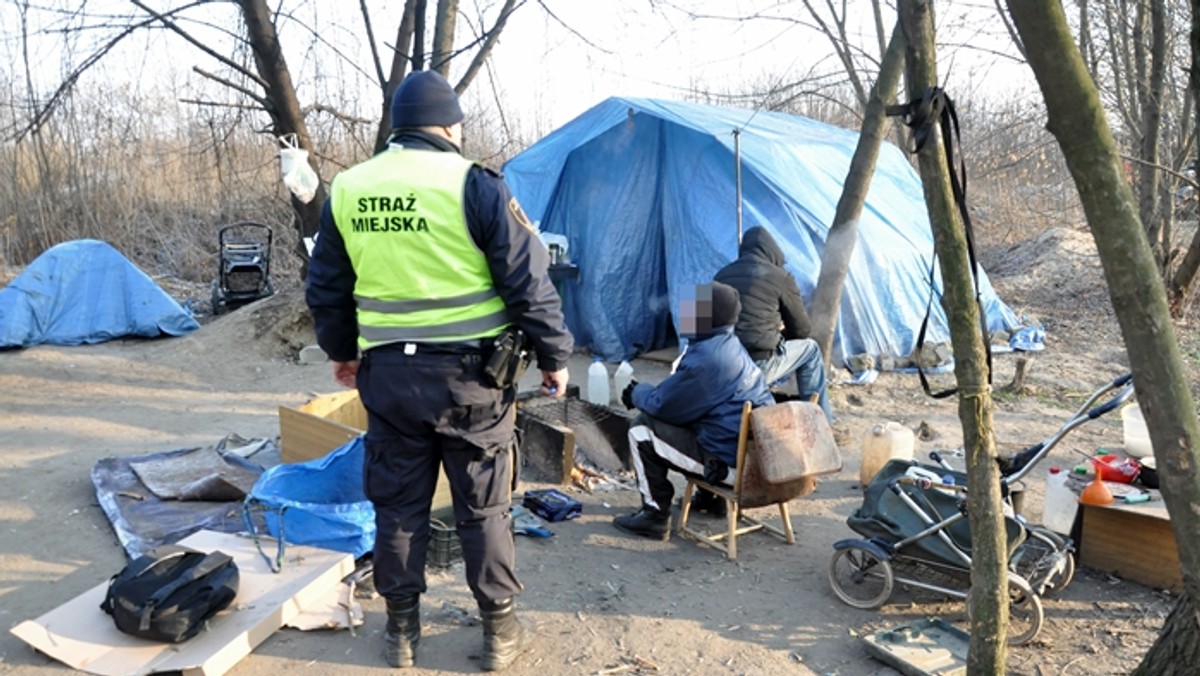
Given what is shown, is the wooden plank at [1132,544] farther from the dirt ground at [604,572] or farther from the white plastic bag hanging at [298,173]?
the white plastic bag hanging at [298,173]

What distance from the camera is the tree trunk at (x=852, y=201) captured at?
6.17m

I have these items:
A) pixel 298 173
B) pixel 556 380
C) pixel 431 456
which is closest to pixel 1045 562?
pixel 556 380

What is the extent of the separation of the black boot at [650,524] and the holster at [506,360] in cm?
166

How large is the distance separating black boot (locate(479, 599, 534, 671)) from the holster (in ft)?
2.73

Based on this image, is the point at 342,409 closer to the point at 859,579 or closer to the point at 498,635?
the point at 498,635

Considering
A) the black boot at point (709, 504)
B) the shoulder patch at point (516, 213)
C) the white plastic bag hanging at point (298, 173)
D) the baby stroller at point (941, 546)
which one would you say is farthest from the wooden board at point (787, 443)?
the white plastic bag hanging at point (298, 173)

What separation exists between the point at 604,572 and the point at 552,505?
738 millimetres

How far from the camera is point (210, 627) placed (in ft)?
11.4

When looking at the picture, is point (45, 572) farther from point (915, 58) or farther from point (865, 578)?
point (915, 58)

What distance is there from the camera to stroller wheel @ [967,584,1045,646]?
3.59m

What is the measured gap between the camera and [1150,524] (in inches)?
159

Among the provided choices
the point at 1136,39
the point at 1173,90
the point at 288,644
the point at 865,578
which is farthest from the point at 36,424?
the point at 1173,90

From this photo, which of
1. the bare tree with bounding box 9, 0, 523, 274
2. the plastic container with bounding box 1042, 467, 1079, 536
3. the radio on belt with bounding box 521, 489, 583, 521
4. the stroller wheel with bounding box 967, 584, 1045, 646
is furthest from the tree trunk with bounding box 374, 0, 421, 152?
the stroller wheel with bounding box 967, 584, 1045, 646

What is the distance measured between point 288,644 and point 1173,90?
37.2ft
